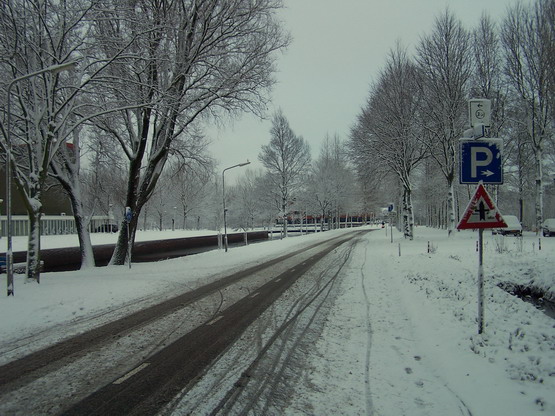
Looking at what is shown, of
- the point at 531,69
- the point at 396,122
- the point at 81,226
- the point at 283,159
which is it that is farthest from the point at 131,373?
the point at 283,159

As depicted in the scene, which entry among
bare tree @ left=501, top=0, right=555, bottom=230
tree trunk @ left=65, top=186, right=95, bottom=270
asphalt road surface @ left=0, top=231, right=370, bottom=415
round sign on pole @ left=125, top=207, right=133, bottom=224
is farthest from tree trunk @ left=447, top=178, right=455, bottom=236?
tree trunk @ left=65, top=186, right=95, bottom=270

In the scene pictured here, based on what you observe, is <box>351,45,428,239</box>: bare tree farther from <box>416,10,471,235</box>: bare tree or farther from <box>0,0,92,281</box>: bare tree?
<box>0,0,92,281</box>: bare tree

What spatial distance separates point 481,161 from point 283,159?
35.0 m

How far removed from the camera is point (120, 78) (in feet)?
35.9

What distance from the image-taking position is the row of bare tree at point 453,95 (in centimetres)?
2289

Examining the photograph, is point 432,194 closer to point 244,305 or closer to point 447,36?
point 447,36

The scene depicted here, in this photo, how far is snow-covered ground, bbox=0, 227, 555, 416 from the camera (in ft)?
12.2

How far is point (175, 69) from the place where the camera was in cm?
1389

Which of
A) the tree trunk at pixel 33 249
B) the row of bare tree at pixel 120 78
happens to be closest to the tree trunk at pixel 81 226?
the row of bare tree at pixel 120 78

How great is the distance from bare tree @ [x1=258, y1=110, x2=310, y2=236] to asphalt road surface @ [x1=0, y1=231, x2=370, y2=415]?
3164cm

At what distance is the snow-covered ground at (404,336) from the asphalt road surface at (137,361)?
0.72 metres

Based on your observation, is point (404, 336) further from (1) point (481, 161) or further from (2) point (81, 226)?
(2) point (81, 226)

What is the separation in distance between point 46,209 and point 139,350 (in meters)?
50.4

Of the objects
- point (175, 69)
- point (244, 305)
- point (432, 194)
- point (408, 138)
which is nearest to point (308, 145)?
point (432, 194)
